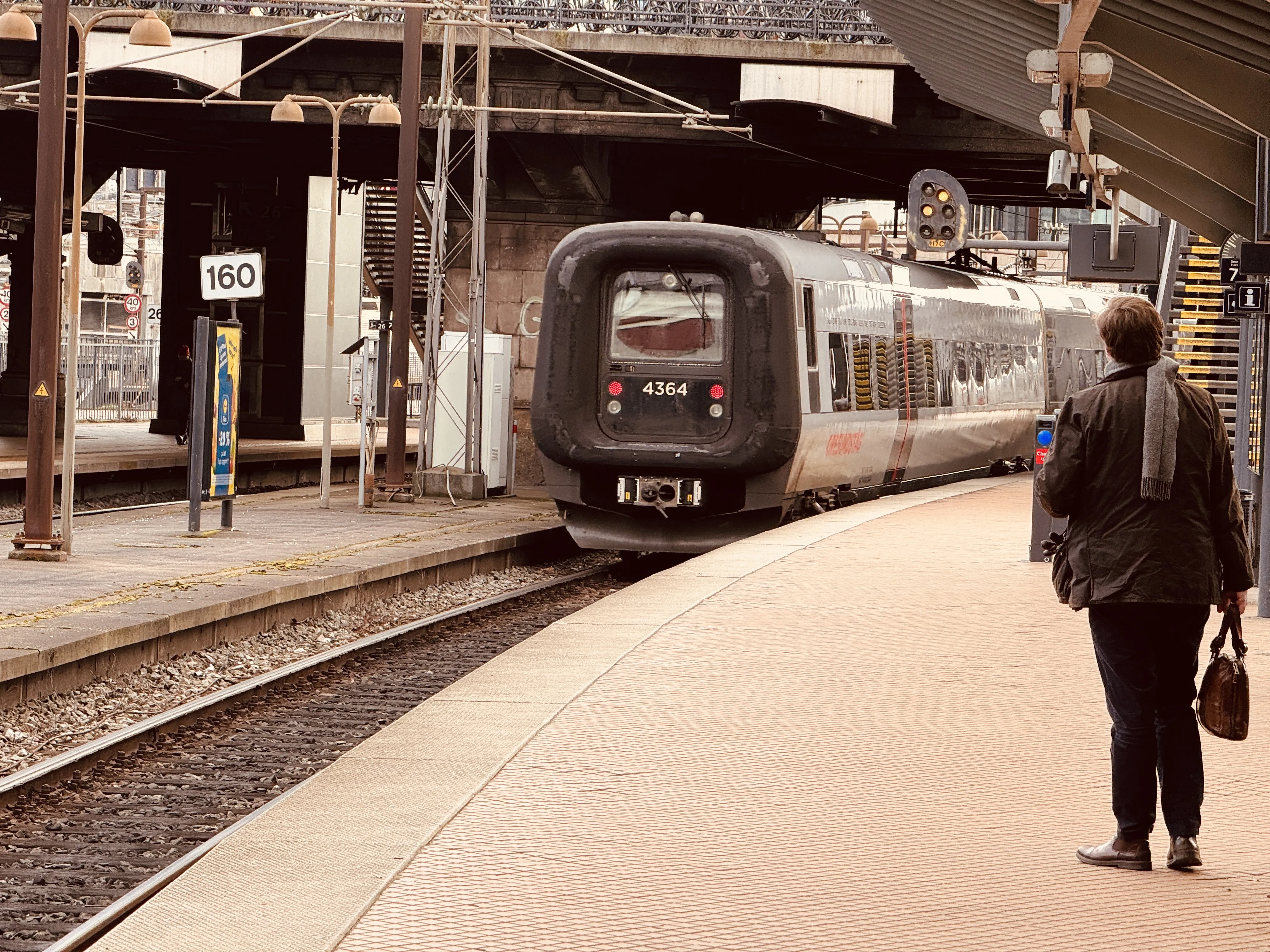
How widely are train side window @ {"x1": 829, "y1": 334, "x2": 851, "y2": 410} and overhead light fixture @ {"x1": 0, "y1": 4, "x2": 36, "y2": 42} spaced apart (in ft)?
25.1

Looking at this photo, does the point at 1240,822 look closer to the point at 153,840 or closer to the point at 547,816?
the point at 547,816

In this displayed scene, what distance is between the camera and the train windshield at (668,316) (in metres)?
16.1

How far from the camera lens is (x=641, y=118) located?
23.8 meters

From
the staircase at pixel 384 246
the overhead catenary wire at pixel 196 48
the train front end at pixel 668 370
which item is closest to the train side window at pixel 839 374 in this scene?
the train front end at pixel 668 370

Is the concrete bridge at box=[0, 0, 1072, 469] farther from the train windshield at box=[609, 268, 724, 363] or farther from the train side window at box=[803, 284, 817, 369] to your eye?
the train windshield at box=[609, 268, 724, 363]

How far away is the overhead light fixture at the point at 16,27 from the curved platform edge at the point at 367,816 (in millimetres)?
Answer: 9871

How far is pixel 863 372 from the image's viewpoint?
18.7m

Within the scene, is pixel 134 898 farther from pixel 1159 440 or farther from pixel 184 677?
pixel 184 677

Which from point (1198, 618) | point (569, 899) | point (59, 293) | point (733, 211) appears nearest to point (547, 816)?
point (569, 899)

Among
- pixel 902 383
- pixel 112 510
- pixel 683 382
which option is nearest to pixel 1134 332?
pixel 683 382

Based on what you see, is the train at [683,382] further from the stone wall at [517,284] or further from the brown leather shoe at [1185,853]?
the brown leather shoe at [1185,853]

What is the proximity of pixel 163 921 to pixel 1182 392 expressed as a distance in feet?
9.91

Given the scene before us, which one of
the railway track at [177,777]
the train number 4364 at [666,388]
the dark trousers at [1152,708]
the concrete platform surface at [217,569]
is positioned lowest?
the railway track at [177,777]

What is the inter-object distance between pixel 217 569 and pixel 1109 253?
7.25m
